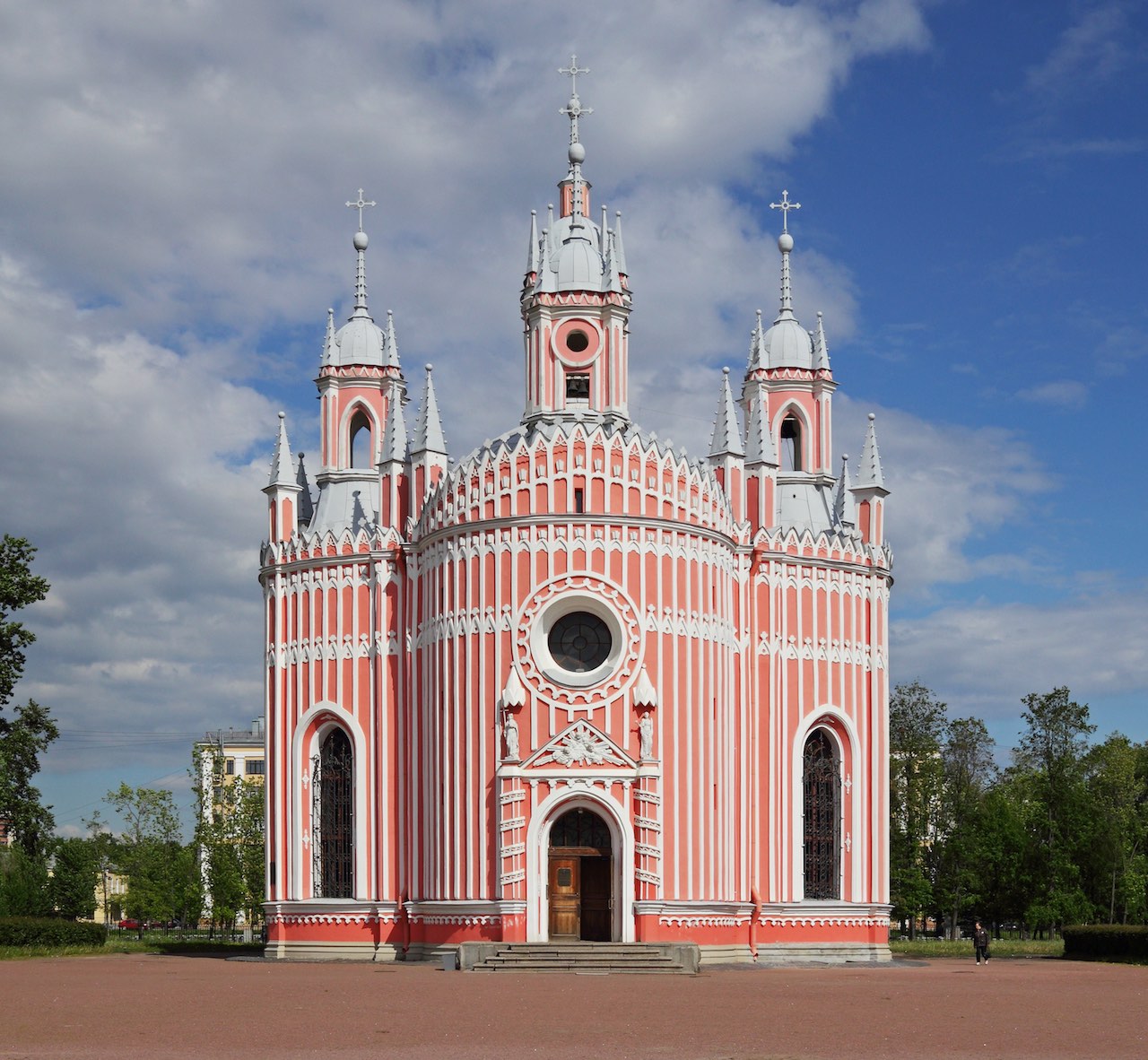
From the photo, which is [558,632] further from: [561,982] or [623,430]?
[561,982]

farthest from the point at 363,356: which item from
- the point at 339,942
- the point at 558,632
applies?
the point at 339,942

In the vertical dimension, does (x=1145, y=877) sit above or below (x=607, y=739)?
below

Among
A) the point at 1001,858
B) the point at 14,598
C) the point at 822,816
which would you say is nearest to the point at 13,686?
the point at 14,598

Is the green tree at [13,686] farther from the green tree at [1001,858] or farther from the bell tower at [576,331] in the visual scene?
the green tree at [1001,858]

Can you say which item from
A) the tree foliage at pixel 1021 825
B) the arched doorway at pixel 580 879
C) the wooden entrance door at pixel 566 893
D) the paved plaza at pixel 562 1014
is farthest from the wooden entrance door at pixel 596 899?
the tree foliage at pixel 1021 825

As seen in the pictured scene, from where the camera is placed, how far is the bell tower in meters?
60.1

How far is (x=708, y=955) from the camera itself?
178 ft

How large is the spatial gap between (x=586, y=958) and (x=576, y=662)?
10.0 m

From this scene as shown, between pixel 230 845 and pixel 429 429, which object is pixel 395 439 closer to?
pixel 429 429

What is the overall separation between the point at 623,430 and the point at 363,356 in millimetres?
12913

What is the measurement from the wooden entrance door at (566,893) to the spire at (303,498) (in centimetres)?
1718

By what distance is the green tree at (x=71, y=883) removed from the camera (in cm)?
8106

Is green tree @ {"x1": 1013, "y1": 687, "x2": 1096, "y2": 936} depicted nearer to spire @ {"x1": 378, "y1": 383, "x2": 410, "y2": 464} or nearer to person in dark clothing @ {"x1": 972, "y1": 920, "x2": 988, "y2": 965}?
person in dark clothing @ {"x1": 972, "y1": 920, "x2": 988, "y2": 965}

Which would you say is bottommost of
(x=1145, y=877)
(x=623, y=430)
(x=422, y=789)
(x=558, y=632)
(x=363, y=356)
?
(x=1145, y=877)
